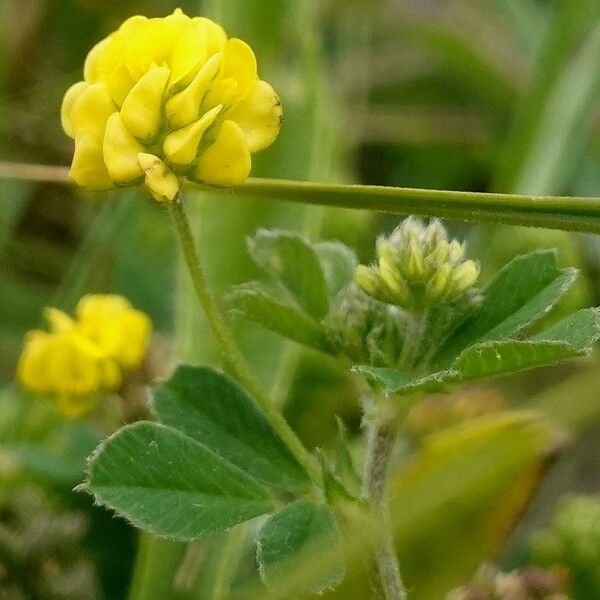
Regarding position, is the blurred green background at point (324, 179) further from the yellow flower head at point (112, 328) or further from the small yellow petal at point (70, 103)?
the small yellow petal at point (70, 103)

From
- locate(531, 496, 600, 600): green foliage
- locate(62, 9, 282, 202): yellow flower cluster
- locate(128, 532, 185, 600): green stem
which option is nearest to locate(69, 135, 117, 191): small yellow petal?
locate(62, 9, 282, 202): yellow flower cluster

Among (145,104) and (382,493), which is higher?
(145,104)

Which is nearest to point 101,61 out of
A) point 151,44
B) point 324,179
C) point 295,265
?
point 151,44

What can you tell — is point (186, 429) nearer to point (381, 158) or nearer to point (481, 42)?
point (381, 158)

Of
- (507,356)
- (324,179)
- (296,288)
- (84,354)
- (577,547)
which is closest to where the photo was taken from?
(507,356)

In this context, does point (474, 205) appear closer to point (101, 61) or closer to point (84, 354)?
point (101, 61)

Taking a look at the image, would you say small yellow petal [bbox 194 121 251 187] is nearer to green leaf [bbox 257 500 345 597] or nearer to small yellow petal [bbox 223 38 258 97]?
small yellow petal [bbox 223 38 258 97]

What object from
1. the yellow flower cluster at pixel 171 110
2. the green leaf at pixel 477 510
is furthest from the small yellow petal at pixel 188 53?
the green leaf at pixel 477 510
